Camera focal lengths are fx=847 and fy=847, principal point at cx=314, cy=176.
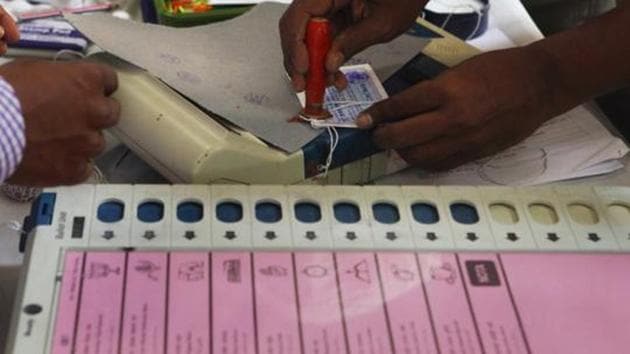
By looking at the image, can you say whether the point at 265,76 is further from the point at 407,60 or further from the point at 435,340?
the point at 435,340

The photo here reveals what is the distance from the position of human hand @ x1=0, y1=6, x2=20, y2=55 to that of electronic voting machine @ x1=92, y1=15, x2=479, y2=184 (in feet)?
0.46

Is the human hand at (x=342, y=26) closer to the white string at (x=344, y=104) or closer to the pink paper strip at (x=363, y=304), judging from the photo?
the white string at (x=344, y=104)

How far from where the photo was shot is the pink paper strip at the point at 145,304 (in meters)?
0.52

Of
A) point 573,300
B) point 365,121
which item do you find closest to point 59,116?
point 365,121

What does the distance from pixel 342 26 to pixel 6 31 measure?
344mm

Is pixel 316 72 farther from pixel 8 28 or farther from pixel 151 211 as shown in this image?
pixel 8 28

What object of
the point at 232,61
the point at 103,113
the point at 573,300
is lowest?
the point at 573,300

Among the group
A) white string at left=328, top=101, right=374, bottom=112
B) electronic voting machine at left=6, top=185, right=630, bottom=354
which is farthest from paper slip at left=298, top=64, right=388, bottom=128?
electronic voting machine at left=6, top=185, right=630, bottom=354

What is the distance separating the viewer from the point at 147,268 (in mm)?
573

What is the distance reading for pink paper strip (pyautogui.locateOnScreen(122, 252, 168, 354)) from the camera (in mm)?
519

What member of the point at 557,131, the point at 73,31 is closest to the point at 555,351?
the point at 557,131

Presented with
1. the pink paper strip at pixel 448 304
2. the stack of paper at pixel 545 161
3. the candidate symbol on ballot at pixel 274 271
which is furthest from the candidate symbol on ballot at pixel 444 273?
the stack of paper at pixel 545 161

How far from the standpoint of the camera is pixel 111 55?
774 mm

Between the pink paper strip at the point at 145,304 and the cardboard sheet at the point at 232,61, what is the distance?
18cm
